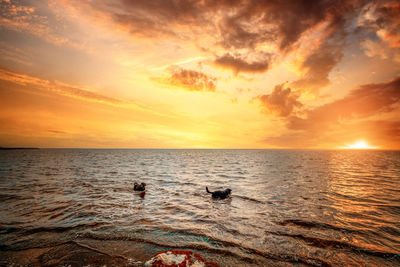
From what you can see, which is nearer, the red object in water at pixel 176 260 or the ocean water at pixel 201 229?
the red object in water at pixel 176 260

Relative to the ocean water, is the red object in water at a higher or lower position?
higher

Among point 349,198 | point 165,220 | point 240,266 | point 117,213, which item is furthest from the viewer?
point 349,198

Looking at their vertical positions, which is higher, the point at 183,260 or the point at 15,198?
the point at 183,260

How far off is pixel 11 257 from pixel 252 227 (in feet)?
32.3

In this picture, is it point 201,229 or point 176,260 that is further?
point 201,229

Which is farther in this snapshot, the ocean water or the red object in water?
the ocean water

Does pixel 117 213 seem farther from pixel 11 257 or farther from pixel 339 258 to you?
pixel 339 258

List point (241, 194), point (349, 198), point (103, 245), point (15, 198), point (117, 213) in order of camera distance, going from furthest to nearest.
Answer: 1. point (241, 194)
2. point (349, 198)
3. point (15, 198)
4. point (117, 213)
5. point (103, 245)

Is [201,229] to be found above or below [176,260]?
below

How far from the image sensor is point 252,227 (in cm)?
898

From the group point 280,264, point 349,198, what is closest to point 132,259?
point 280,264

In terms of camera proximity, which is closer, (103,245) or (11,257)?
(11,257)

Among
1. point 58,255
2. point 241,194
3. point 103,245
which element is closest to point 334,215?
point 241,194

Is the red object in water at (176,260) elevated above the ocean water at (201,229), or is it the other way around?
the red object in water at (176,260)
